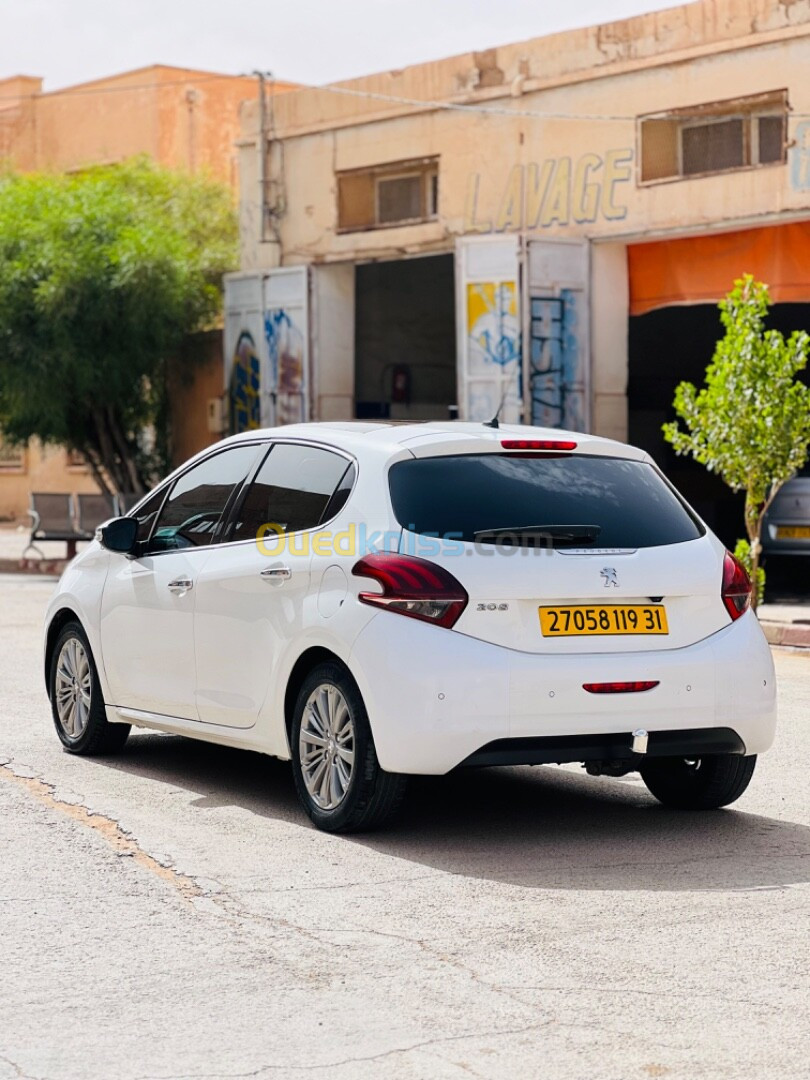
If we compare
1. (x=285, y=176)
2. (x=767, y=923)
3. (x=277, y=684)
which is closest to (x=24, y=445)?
(x=285, y=176)

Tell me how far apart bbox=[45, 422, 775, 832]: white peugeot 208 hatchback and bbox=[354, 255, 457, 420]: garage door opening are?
62.6 feet

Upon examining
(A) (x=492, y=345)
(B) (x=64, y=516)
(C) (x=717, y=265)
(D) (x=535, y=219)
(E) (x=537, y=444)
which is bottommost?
(B) (x=64, y=516)

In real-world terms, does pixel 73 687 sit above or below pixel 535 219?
below

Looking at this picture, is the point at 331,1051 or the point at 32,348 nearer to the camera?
the point at 331,1051

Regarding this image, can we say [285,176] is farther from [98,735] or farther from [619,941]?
[619,941]

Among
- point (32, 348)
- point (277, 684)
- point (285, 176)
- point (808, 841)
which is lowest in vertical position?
point (808, 841)

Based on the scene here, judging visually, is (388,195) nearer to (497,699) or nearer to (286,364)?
(286,364)

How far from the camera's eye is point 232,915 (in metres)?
5.69

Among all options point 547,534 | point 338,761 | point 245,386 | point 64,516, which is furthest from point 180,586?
point 245,386

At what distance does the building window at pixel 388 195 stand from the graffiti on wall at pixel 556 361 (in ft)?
8.43

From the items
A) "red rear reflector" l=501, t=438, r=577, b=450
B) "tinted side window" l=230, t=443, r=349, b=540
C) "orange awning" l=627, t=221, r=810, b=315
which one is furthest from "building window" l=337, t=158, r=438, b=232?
"red rear reflector" l=501, t=438, r=577, b=450

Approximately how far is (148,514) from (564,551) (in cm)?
267

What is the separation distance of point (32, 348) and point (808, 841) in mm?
20508

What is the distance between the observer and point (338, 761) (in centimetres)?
683
